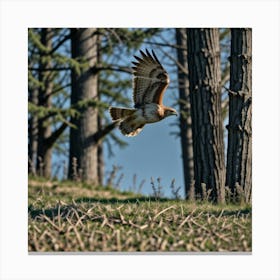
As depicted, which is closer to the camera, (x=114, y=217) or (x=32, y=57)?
(x=114, y=217)

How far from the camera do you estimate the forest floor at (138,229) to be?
211 inches

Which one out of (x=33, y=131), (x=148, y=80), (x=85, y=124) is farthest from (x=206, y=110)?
(x=33, y=131)

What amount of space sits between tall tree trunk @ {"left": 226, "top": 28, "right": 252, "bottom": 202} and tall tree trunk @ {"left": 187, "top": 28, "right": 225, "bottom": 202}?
0.54 ft

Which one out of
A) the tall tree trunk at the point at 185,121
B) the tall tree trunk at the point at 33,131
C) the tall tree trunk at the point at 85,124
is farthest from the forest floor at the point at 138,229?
the tall tree trunk at the point at 33,131

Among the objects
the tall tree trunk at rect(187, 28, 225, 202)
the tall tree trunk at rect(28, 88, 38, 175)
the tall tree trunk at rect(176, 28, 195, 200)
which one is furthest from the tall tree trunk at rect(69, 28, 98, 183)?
the tall tree trunk at rect(187, 28, 225, 202)

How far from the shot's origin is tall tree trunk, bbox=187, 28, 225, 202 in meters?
7.11

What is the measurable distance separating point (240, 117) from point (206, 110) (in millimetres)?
391

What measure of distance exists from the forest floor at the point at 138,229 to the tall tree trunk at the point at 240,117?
0.80 m

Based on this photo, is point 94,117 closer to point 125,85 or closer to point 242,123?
point 125,85

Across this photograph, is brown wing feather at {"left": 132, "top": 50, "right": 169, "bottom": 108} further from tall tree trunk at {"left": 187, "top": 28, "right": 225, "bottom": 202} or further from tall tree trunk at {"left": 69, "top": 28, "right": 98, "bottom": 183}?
tall tree trunk at {"left": 69, "top": 28, "right": 98, "bottom": 183}
